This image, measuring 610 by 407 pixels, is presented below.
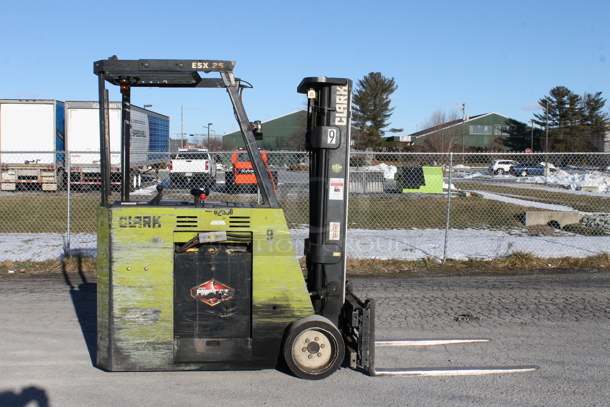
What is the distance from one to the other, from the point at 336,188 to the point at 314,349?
1.39 metres

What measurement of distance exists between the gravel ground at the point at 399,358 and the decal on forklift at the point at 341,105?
86.9 inches

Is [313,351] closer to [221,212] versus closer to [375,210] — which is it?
[221,212]

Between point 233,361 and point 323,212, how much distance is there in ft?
4.87

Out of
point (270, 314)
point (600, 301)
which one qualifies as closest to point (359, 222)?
point (600, 301)

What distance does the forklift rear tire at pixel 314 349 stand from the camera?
4488 mm

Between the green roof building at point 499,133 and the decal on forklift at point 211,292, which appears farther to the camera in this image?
the green roof building at point 499,133

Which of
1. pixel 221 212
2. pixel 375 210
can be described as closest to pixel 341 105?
pixel 221 212

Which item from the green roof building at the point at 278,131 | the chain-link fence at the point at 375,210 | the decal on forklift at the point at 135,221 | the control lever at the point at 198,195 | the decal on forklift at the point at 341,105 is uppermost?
the green roof building at the point at 278,131

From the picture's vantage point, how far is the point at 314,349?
14.9ft

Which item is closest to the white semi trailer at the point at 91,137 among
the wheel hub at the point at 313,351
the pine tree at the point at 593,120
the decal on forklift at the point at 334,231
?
the decal on forklift at the point at 334,231

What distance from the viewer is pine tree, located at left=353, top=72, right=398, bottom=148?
6053 cm

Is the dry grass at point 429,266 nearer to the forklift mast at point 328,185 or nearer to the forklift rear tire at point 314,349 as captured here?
the forklift mast at point 328,185

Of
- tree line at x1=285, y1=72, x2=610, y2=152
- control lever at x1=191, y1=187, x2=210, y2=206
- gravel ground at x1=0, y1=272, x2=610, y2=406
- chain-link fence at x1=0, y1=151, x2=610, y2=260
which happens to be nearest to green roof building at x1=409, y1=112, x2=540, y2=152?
tree line at x1=285, y1=72, x2=610, y2=152

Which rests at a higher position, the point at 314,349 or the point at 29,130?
the point at 29,130
